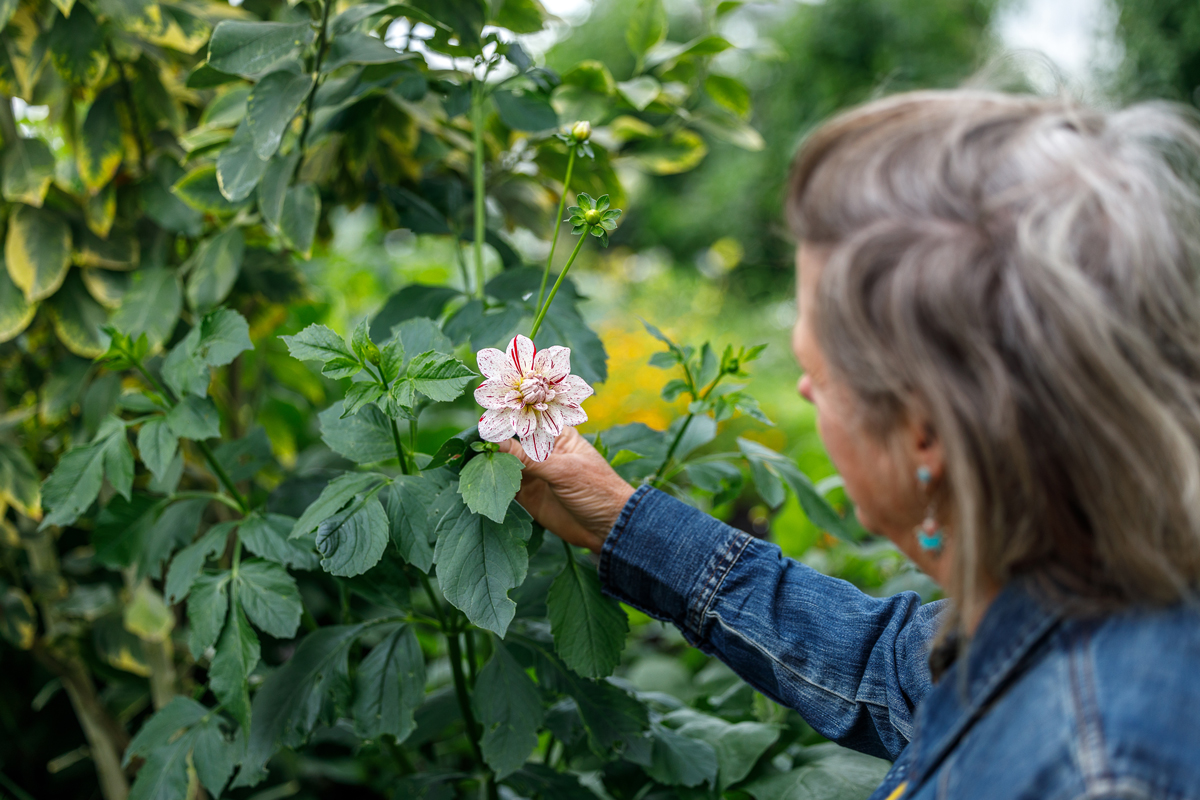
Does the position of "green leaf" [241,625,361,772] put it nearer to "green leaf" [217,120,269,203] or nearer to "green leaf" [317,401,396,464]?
"green leaf" [317,401,396,464]

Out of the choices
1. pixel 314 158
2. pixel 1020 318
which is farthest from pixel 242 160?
pixel 1020 318

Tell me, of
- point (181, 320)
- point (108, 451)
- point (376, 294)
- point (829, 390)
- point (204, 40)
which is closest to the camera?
point (829, 390)

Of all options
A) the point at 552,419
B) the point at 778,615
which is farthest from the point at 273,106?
the point at 778,615

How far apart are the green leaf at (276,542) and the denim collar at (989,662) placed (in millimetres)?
671

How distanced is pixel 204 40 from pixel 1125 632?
1.36m

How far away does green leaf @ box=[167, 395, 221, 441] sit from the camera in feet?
3.12

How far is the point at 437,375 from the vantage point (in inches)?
30.8

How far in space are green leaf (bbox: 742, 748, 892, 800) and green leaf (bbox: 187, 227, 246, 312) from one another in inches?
39.2

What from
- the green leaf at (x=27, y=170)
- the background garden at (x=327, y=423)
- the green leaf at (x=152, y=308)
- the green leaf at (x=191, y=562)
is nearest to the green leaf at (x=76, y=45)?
the background garden at (x=327, y=423)

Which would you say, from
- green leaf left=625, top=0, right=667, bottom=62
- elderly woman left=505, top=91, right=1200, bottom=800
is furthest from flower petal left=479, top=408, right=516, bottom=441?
green leaf left=625, top=0, right=667, bottom=62

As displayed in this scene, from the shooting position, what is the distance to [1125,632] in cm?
59

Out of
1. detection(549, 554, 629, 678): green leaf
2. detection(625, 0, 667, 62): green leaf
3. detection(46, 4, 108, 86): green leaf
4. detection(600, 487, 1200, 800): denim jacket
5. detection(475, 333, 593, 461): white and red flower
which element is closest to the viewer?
detection(600, 487, 1200, 800): denim jacket

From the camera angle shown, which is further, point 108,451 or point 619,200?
point 619,200

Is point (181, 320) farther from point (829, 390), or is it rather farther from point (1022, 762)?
point (1022, 762)
